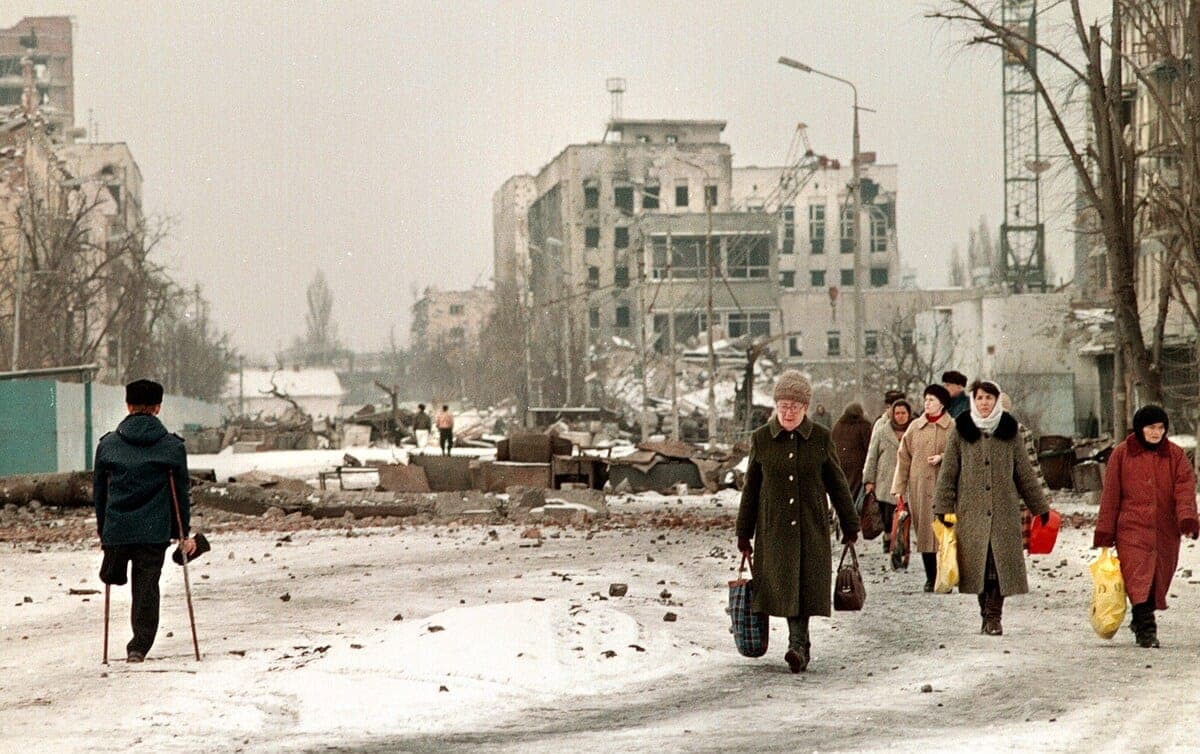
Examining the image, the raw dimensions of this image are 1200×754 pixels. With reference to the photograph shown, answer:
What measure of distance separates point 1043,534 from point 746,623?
269cm

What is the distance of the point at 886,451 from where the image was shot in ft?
59.3

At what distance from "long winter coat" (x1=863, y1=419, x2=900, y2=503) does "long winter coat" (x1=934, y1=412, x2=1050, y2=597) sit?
485 cm

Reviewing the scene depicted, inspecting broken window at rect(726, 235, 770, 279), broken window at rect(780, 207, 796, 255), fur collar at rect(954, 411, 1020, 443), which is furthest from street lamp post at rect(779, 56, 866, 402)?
broken window at rect(780, 207, 796, 255)

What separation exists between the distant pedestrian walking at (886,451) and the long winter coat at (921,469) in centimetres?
134

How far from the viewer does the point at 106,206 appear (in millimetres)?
128875

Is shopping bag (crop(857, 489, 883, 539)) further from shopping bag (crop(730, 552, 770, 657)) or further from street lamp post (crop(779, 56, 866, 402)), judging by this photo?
street lamp post (crop(779, 56, 866, 402))

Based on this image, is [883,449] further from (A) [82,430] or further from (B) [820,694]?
(A) [82,430]

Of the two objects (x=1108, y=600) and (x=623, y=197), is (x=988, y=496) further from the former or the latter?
(x=623, y=197)

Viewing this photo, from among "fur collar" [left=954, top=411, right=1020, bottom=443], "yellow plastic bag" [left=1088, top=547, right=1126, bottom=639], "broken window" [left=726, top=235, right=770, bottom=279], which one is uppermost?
"broken window" [left=726, top=235, right=770, bottom=279]

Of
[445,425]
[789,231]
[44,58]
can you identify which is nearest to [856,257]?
[445,425]

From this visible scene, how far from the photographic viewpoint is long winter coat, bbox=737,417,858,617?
1081cm

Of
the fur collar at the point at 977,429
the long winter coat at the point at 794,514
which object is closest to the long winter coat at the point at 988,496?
the fur collar at the point at 977,429

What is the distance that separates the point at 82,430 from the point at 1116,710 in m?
34.7

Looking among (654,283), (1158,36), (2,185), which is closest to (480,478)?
(1158,36)
